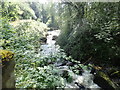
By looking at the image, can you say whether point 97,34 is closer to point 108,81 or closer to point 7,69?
point 108,81

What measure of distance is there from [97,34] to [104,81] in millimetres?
1421

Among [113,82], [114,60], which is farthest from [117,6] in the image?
[113,82]

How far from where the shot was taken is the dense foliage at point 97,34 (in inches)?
116

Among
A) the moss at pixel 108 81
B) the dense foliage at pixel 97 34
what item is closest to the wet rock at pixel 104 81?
the moss at pixel 108 81

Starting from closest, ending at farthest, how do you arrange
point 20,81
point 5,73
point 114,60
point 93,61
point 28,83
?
point 5,73
point 28,83
point 20,81
point 114,60
point 93,61

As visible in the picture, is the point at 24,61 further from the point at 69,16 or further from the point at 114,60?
the point at 69,16

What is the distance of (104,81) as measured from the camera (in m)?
2.51

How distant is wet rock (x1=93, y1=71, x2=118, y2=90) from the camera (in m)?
2.39

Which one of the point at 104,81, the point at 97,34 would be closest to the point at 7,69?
the point at 104,81

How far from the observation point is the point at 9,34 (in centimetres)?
187

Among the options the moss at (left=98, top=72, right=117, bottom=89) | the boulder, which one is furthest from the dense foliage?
the boulder

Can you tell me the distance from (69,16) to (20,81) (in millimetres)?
4348

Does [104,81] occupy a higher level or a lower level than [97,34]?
lower

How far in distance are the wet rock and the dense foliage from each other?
719 millimetres
